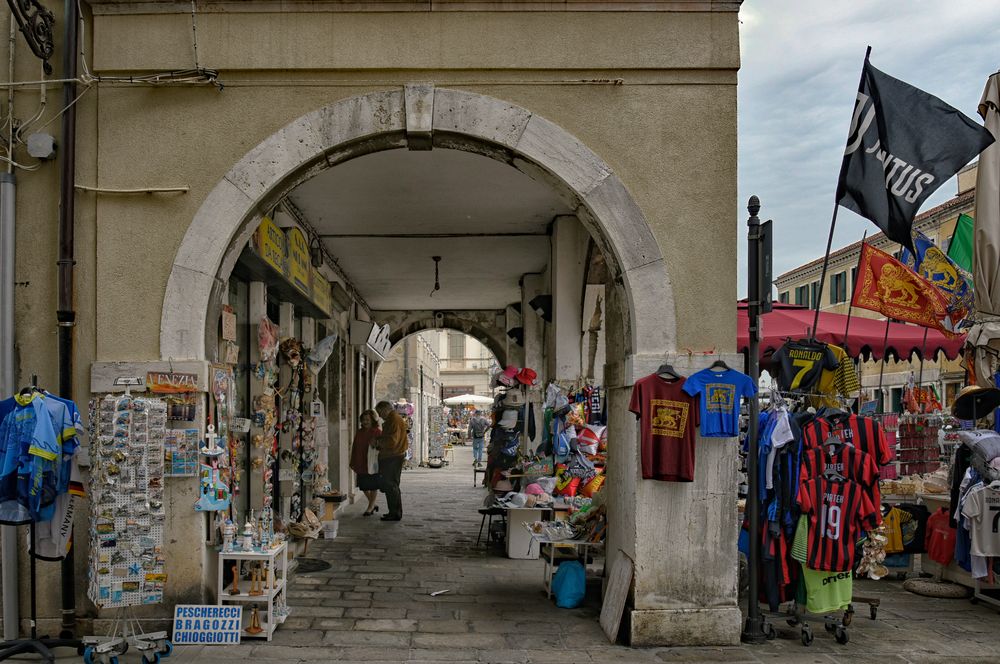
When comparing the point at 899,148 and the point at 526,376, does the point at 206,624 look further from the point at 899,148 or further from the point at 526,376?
the point at 899,148

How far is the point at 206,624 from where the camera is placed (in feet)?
17.0

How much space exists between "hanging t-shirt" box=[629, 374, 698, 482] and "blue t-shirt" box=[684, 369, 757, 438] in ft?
0.23

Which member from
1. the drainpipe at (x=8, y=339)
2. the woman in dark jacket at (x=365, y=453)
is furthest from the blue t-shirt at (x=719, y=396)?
the woman in dark jacket at (x=365, y=453)

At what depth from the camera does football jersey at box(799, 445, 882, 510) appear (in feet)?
17.9

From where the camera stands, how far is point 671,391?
209 inches

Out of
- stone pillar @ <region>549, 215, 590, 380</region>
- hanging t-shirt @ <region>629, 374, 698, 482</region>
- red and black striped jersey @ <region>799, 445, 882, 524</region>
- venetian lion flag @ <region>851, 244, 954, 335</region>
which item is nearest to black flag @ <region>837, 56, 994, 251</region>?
red and black striped jersey @ <region>799, 445, 882, 524</region>

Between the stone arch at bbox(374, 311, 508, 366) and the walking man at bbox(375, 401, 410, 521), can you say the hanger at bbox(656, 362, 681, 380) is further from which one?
the stone arch at bbox(374, 311, 508, 366)

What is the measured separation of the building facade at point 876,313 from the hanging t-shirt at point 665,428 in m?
17.0

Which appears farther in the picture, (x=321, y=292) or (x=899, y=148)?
(x=321, y=292)

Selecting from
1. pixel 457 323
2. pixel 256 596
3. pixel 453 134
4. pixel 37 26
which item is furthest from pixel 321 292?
pixel 457 323

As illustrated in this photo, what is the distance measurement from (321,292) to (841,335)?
5926 millimetres

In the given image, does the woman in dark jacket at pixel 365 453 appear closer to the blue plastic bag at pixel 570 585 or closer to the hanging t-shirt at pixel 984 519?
the blue plastic bag at pixel 570 585

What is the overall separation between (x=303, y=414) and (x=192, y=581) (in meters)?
4.22

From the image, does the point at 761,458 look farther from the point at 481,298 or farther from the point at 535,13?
the point at 481,298
